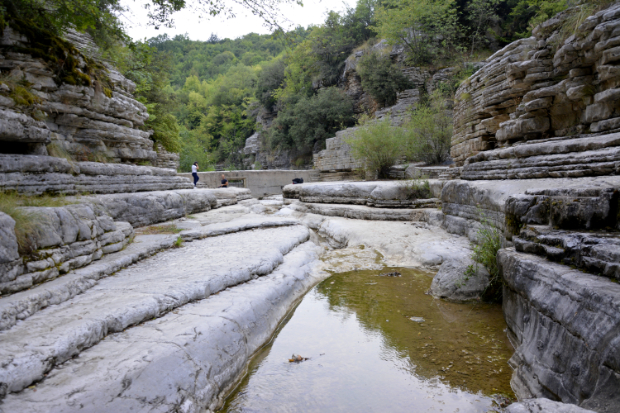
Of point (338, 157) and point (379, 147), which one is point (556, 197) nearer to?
point (379, 147)

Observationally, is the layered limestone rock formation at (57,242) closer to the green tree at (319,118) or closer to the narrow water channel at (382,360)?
the narrow water channel at (382,360)

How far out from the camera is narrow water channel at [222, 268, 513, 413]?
2377 millimetres

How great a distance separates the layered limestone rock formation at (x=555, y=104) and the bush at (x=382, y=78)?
52.6 ft

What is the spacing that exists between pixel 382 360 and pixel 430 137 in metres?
14.7

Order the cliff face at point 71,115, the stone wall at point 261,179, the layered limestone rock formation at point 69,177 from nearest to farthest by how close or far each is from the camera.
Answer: the layered limestone rock formation at point 69,177 → the cliff face at point 71,115 → the stone wall at point 261,179

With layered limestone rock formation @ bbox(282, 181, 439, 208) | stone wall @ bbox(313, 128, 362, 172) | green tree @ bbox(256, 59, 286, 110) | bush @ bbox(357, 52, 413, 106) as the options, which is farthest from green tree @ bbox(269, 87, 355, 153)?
layered limestone rock formation @ bbox(282, 181, 439, 208)

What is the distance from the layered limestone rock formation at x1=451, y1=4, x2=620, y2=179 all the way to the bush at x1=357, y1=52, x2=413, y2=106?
16.0m

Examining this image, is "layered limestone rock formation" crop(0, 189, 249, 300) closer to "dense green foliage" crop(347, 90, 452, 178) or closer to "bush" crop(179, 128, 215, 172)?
"dense green foliage" crop(347, 90, 452, 178)

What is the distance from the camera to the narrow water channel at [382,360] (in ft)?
7.80

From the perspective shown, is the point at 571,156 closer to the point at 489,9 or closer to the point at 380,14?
the point at 489,9

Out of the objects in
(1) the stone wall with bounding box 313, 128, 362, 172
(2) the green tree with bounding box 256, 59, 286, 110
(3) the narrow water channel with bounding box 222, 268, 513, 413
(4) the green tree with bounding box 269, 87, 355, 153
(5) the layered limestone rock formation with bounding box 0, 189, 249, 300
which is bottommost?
(3) the narrow water channel with bounding box 222, 268, 513, 413

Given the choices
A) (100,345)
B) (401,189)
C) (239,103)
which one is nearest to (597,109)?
(401,189)

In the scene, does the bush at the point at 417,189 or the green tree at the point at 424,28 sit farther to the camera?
the green tree at the point at 424,28

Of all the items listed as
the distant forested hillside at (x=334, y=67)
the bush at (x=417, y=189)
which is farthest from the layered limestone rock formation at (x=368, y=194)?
the distant forested hillside at (x=334, y=67)
